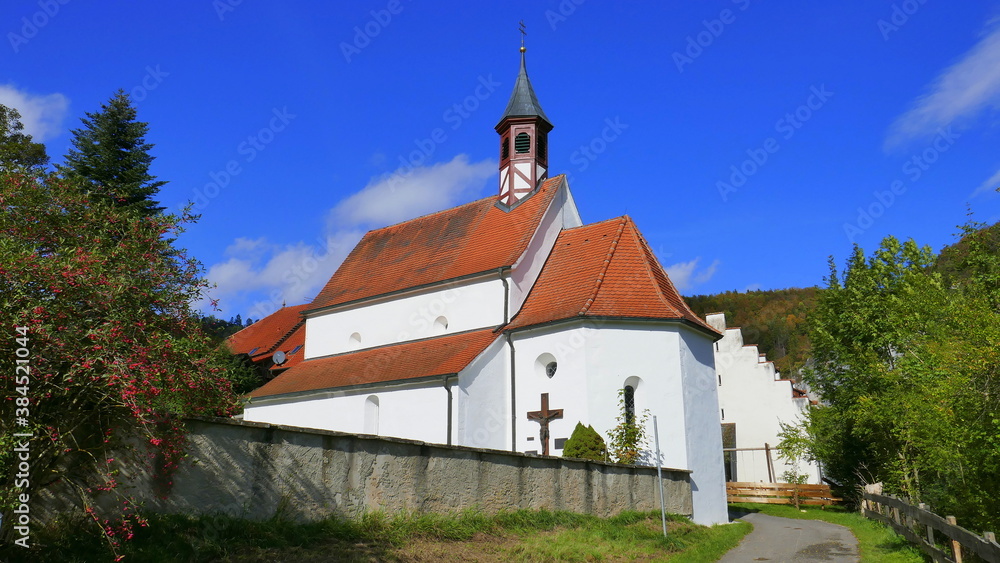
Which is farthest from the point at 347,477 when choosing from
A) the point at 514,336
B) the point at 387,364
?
the point at 387,364

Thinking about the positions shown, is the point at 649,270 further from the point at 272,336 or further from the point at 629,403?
the point at 272,336

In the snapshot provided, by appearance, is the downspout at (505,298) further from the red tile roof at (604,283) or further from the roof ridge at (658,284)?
the roof ridge at (658,284)

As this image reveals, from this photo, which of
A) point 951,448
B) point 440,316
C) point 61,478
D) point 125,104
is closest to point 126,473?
point 61,478

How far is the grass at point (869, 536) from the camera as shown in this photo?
1167cm

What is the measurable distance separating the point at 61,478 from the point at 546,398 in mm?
13211

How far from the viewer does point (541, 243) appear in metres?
23.0

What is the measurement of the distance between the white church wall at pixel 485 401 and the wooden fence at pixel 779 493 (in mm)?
10482

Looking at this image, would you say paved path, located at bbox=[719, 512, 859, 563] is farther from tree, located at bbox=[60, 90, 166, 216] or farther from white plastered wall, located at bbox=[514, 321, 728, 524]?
tree, located at bbox=[60, 90, 166, 216]

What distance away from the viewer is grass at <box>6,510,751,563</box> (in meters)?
7.35

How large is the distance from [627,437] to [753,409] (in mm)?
16807

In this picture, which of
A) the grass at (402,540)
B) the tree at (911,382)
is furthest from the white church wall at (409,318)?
the tree at (911,382)

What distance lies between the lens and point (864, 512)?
19.1 meters

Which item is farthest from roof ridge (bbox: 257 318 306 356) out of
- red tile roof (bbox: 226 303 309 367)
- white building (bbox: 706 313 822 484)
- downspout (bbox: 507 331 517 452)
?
white building (bbox: 706 313 822 484)

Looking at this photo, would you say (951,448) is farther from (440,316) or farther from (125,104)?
(125,104)
